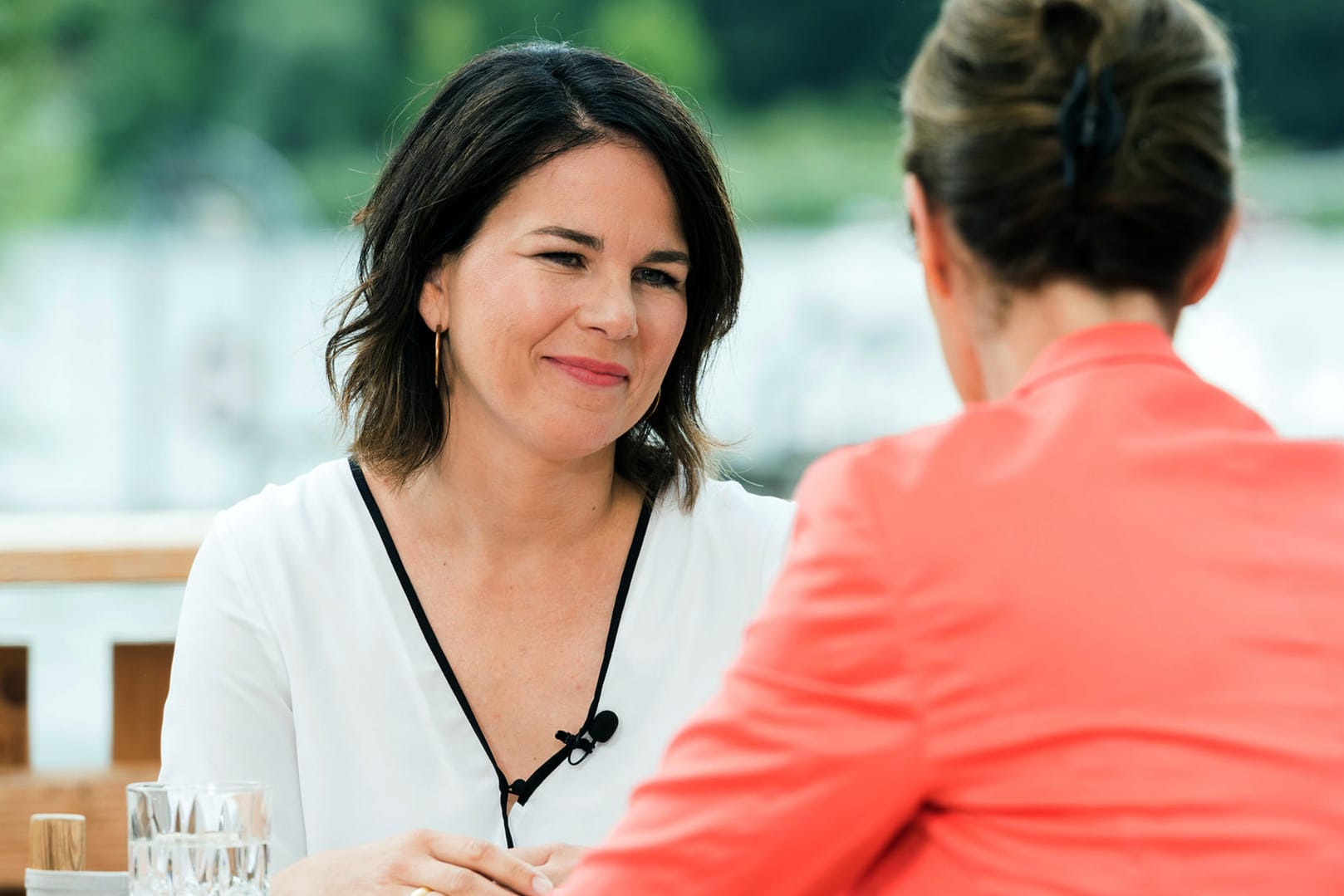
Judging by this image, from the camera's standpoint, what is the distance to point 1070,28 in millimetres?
815

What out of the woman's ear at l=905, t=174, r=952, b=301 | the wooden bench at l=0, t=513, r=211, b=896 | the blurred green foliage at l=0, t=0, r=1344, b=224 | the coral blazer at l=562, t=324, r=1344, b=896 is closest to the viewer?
the coral blazer at l=562, t=324, r=1344, b=896

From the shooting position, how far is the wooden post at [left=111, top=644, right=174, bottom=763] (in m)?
1.94

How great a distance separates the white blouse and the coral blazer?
0.76 meters

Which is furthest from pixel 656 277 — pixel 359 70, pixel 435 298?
pixel 359 70

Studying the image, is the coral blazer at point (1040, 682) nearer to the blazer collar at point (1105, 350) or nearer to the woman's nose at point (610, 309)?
the blazer collar at point (1105, 350)

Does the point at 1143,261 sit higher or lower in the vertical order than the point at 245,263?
lower

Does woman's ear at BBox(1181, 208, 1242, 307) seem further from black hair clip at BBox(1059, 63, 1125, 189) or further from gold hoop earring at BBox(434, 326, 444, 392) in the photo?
gold hoop earring at BBox(434, 326, 444, 392)

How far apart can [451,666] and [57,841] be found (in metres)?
0.47

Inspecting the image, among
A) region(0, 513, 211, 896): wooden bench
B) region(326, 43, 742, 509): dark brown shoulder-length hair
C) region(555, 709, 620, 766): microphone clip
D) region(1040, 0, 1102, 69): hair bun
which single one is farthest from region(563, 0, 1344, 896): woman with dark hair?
region(0, 513, 211, 896): wooden bench

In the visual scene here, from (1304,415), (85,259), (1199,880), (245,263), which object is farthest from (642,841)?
(85,259)

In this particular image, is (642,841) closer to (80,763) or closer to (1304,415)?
(80,763)

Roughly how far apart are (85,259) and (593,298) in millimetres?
11608

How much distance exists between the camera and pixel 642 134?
5.46ft

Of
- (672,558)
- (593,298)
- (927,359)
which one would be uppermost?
(927,359)
